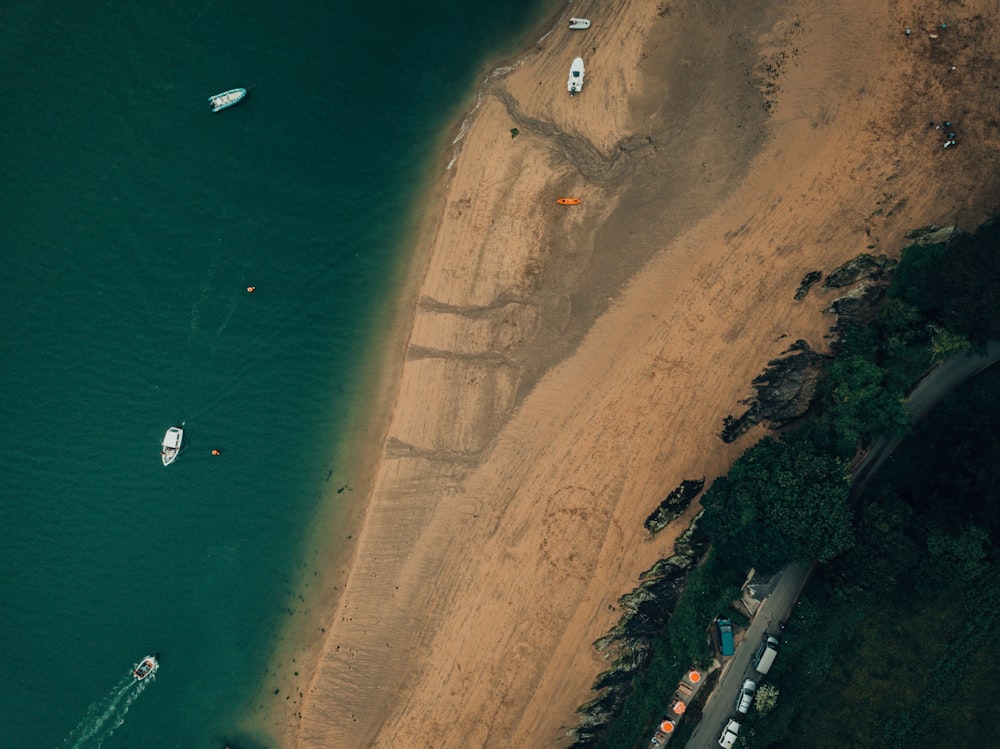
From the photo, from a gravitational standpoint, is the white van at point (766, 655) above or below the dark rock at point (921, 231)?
below

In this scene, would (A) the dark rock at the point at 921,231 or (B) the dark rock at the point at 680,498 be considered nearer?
(A) the dark rock at the point at 921,231

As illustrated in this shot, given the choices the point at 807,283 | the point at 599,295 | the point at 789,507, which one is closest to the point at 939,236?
the point at 807,283

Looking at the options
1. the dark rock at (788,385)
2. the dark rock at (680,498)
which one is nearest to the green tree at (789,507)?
the dark rock at (788,385)

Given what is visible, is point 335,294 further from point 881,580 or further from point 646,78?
point 881,580

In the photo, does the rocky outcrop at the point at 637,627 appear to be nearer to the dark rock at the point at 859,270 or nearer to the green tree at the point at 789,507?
the green tree at the point at 789,507

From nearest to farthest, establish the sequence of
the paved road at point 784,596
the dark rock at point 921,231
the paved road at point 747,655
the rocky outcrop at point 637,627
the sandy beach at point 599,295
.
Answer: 1. the paved road at point 784,596
2. the paved road at point 747,655
3. the dark rock at point 921,231
4. the sandy beach at point 599,295
5. the rocky outcrop at point 637,627

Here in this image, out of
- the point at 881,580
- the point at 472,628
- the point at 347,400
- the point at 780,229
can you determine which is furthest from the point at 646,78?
the point at 472,628
